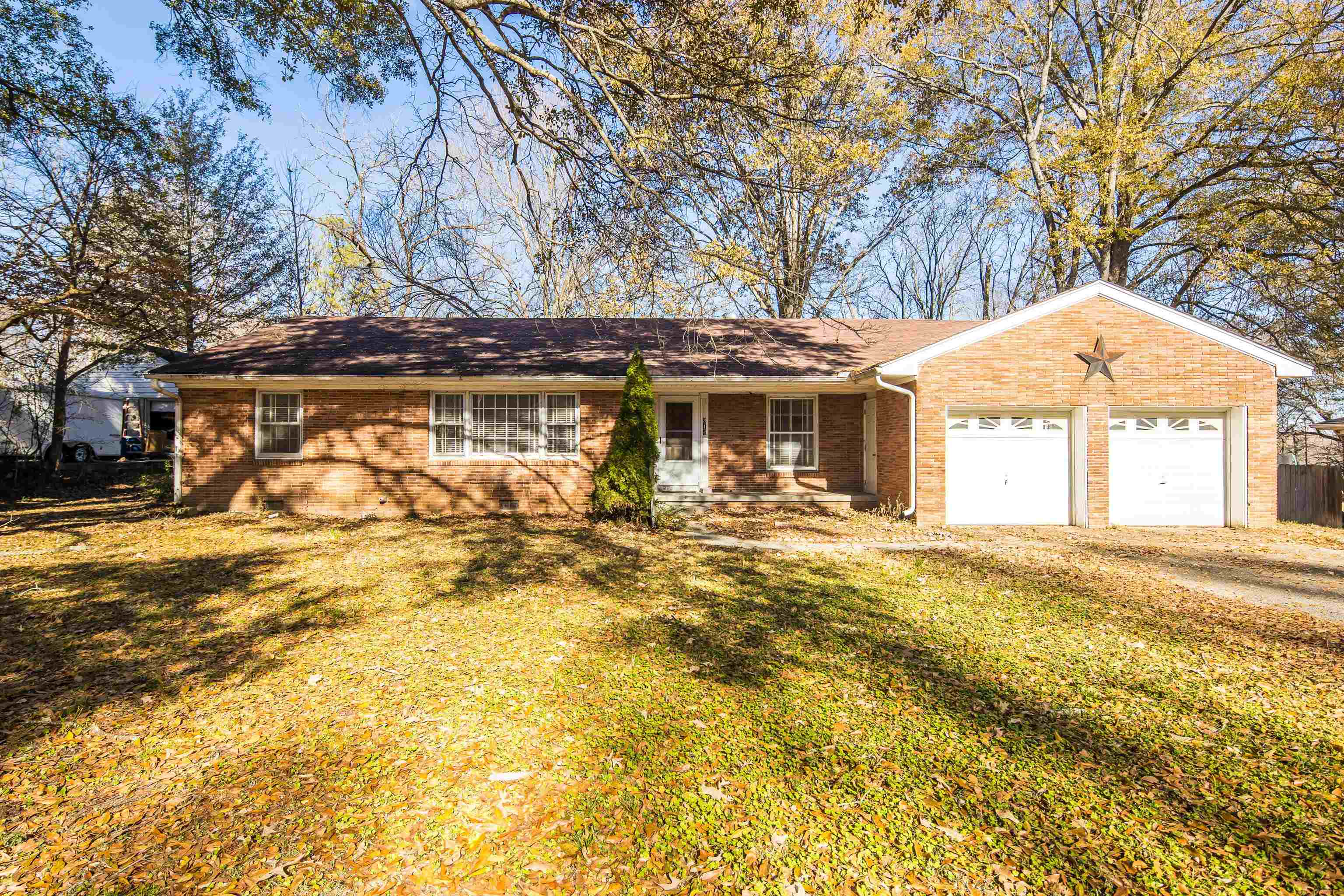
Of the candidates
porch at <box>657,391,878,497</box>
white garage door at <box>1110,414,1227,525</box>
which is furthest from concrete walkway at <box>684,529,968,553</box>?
white garage door at <box>1110,414,1227,525</box>

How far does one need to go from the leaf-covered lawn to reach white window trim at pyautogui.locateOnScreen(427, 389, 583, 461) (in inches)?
241

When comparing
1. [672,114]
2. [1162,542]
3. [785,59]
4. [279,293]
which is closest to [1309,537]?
[1162,542]

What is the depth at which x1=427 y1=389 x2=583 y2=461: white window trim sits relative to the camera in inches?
510

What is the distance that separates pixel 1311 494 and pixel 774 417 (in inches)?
450

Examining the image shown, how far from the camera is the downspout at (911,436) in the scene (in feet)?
37.3

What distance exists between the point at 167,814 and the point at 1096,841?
14.1 feet

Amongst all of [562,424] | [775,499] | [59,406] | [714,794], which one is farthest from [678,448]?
[59,406]

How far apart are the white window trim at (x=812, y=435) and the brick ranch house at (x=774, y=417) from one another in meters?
0.05

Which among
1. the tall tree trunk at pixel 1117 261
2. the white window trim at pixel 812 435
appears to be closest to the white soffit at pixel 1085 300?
the white window trim at pixel 812 435

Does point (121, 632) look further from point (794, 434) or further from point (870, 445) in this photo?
point (870, 445)

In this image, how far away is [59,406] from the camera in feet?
53.6

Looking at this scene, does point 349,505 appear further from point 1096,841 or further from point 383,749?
point 1096,841

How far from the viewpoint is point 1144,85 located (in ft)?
56.2

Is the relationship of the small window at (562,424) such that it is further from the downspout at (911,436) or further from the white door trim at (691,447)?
the downspout at (911,436)
